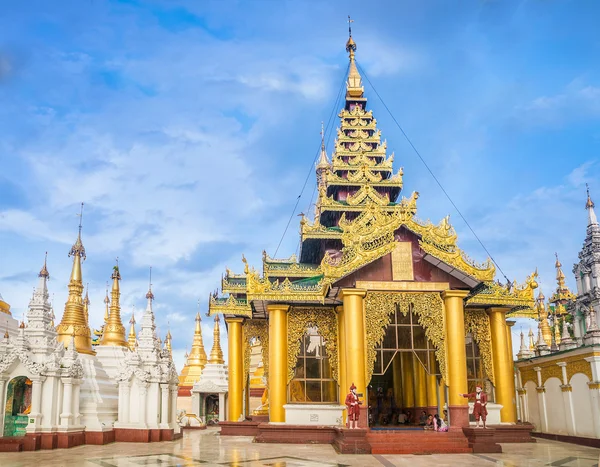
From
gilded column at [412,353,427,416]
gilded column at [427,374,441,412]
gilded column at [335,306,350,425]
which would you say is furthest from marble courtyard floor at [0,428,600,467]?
gilded column at [412,353,427,416]

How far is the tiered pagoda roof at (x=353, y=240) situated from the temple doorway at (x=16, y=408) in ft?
21.0

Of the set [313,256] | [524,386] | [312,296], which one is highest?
[313,256]

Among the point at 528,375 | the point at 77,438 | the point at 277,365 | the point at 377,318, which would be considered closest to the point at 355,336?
the point at 377,318

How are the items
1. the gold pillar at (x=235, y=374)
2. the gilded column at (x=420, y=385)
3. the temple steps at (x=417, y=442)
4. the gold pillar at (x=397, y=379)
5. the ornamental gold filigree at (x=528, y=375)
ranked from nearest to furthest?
the temple steps at (x=417, y=442)
the ornamental gold filigree at (x=528, y=375)
the gold pillar at (x=235, y=374)
the gilded column at (x=420, y=385)
the gold pillar at (x=397, y=379)

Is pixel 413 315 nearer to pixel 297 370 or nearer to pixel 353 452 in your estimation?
pixel 297 370

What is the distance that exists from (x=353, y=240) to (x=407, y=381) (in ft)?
26.3

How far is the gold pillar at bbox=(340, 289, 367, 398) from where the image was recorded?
17.1m

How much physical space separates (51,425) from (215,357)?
56.7 feet

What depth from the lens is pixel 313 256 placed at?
984 inches

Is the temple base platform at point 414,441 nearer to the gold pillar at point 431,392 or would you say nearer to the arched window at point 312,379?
the arched window at point 312,379

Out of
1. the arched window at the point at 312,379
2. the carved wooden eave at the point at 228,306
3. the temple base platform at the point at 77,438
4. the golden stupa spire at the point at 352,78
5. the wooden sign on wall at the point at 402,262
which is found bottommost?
the temple base platform at the point at 77,438

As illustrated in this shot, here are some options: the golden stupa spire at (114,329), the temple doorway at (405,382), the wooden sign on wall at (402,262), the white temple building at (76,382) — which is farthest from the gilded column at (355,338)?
the golden stupa spire at (114,329)

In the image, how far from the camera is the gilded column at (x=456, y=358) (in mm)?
16875

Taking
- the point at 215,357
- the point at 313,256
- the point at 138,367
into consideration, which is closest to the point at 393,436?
the point at 138,367
